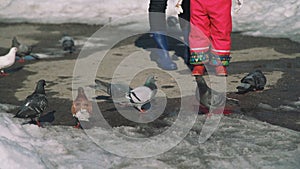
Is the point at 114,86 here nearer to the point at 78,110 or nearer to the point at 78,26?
the point at 78,110

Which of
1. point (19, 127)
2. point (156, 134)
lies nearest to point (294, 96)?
point (156, 134)

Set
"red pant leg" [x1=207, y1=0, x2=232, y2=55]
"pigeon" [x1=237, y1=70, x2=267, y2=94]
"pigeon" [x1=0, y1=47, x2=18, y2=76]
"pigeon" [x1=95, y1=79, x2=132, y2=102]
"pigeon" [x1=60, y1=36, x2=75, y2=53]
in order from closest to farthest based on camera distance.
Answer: "pigeon" [x1=95, y1=79, x2=132, y2=102]
"pigeon" [x1=237, y1=70, x2=267, y2=94]
"red pant leg" [x1=207, y1=0, x2=232, y2=55]
"pigeon" [x1=0, y1=47, x2=18, y2=76]
"pigeon" [x1=60, y1=36, x2=75, y2=53]

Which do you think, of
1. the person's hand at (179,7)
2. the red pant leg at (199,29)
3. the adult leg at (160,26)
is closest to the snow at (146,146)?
the red pant leg at (199,29)

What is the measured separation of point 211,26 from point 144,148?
9.99 feet

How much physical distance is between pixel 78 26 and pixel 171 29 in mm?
2251

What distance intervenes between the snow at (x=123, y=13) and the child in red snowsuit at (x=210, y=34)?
3.85m

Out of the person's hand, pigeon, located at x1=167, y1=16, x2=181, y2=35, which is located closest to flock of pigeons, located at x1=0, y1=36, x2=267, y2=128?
the person's hand

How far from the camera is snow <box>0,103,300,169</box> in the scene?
216 inches

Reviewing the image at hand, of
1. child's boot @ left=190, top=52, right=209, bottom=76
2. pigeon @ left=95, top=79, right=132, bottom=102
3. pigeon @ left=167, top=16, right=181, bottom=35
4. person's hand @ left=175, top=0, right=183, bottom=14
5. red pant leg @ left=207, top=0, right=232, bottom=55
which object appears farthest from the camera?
pigeon @ left=167, top=16, right=181, bottom=35

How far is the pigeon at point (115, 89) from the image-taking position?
764cm

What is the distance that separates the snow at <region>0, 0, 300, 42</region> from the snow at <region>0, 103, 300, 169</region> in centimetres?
610

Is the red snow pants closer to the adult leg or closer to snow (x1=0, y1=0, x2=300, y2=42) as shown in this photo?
the adult leg

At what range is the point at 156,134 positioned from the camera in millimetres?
6422

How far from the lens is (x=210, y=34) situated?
854 cm
